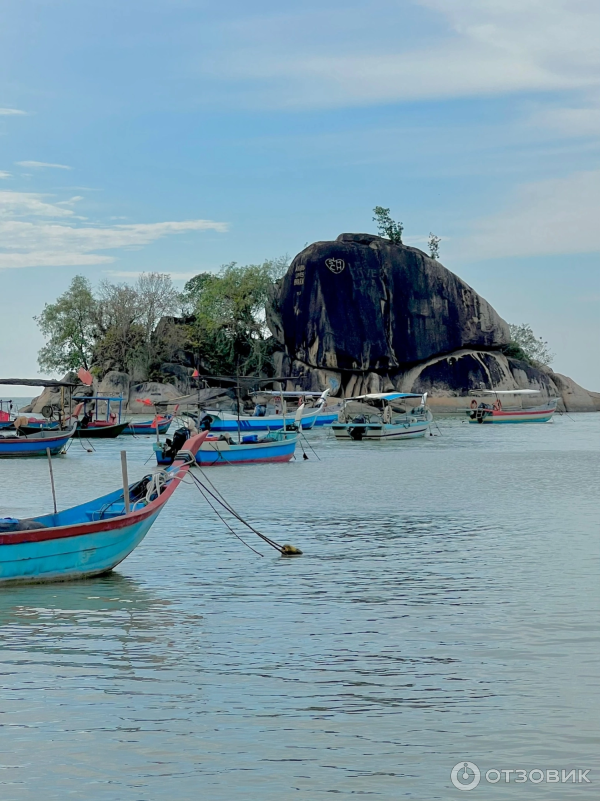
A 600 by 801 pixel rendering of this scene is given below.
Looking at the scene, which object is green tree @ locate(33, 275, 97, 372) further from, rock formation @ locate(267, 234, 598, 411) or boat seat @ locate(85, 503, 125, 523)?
boat seat @ locate(85, 503, 125, 523)

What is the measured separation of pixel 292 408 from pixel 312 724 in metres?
58.9

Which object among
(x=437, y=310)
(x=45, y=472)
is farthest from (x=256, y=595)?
(x=437, y=310)

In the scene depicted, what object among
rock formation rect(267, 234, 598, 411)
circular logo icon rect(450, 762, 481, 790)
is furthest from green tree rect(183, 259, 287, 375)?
circular logo icon rect(450, 762, 481, 790)

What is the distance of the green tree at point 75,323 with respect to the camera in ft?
278

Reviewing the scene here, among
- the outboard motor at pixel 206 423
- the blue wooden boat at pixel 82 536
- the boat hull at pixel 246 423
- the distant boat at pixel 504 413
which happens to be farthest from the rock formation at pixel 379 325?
the blue wooden boat at pixel 82 536

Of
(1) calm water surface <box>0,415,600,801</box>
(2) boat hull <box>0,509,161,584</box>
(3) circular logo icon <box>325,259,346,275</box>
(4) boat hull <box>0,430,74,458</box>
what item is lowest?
(1) calm water surface <box>0,415,600,801</box>

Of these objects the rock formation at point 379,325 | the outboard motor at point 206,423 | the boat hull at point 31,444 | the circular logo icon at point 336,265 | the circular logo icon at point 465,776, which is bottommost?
the circular logo icon at point 465,776

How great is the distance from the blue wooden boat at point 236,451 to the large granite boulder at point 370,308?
3827 cm

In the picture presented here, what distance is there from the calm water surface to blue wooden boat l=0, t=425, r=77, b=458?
799 inches

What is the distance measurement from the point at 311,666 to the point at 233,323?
72999 millimetres

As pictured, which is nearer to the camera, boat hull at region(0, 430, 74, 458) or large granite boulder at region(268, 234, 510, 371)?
boat hull at region(0, 430, 74, 458)

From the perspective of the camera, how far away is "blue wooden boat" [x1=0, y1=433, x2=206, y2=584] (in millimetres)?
12594

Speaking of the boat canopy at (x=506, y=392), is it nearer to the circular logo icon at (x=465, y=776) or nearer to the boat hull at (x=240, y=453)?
the boat hull at (x=240, y=453)

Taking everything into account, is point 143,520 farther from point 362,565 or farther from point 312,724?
point 312,724
